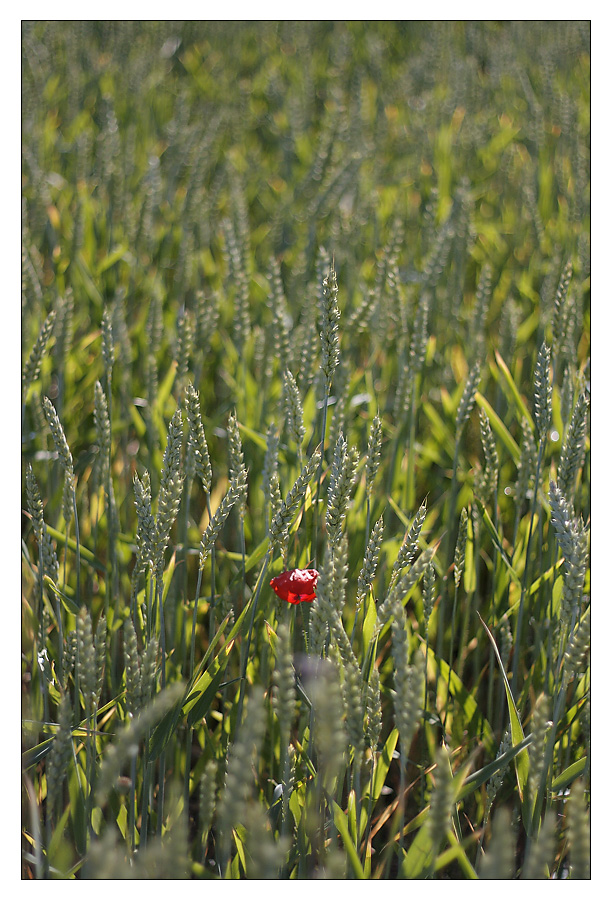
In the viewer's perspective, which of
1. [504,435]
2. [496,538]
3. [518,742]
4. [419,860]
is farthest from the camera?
[504,435]

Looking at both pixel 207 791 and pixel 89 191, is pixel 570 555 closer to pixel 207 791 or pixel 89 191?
pixel 207 791

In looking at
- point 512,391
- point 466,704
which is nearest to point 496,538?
point 466,704

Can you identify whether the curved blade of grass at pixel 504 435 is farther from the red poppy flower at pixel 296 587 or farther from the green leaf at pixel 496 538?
the red poppy flower at pixel 296 587

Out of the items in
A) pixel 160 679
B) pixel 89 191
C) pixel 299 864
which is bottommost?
pixel 299 864

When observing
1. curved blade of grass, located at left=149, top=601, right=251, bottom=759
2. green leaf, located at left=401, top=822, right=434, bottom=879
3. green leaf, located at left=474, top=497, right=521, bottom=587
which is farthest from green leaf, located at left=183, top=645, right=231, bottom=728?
green leaf, located at left=474, top=497, right=521, bottom=587

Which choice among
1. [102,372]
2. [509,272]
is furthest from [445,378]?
[102,372]

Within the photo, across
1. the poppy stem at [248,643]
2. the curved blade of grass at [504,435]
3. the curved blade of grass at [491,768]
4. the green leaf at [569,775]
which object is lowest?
the green leaf at [569,775]

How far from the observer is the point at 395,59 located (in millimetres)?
3518

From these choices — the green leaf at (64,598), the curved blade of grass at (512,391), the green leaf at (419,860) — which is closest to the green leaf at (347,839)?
the green leaf at (419,860)

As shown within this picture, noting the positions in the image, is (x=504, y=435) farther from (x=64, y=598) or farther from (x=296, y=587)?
(x=64, y=598)

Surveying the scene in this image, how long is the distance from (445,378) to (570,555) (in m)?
0.91

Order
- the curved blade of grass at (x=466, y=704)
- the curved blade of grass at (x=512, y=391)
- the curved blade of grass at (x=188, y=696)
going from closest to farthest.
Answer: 1. the curved blade of grass at (x=188, y=696)
2. the curved blade of grass at (x=466, y=704)
3. the curved blade of grass at (x=512, y=391)

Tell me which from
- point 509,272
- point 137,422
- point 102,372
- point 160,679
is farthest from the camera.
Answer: point 509,272

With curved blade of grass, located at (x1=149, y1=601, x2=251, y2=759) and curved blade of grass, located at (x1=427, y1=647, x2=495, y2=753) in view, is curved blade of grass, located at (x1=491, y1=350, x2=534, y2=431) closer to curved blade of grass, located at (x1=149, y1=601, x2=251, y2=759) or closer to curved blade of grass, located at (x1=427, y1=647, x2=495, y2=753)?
curved blade of grass, located at (x1=427, y1=647, x2=495, y2=753)
